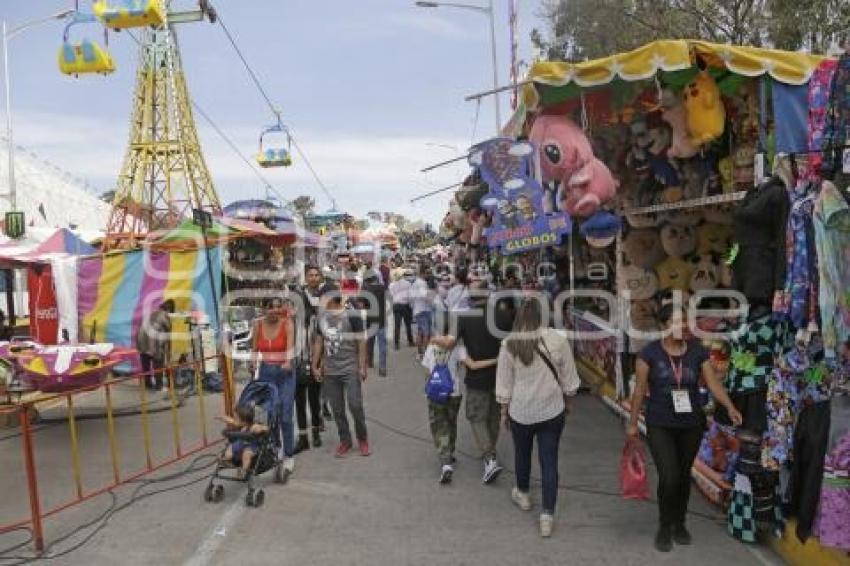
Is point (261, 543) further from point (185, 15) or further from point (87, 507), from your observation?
point (185, 15)

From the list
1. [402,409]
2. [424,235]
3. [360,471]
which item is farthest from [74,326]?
[424,235]

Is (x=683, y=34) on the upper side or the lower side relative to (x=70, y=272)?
upper

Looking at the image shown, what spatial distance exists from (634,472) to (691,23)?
16.7m

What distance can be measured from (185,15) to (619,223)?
2135 cm

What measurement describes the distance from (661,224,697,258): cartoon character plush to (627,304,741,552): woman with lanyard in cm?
348

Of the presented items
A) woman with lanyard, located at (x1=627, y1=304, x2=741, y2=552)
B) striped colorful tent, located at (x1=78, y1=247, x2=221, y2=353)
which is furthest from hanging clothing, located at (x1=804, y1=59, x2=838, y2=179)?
striped colorful tent, located at (x1=78, y1=247, x2=221, y2=353)

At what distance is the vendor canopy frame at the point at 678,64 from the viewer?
539 cm

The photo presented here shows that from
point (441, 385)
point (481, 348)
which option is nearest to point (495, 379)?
point (481, 348)

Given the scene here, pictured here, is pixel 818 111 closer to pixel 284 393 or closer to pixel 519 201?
pixel 519 201

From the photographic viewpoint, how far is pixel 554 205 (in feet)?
26.3

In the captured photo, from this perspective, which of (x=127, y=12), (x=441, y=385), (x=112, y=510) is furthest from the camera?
(x=127, y=12)

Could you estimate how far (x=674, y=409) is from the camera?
4.80 m

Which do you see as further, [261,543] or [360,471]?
[360,471]

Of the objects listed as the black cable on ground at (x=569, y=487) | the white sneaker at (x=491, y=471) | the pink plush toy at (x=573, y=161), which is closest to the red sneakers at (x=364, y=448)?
the black cable on ground at (x=569, y=487)
